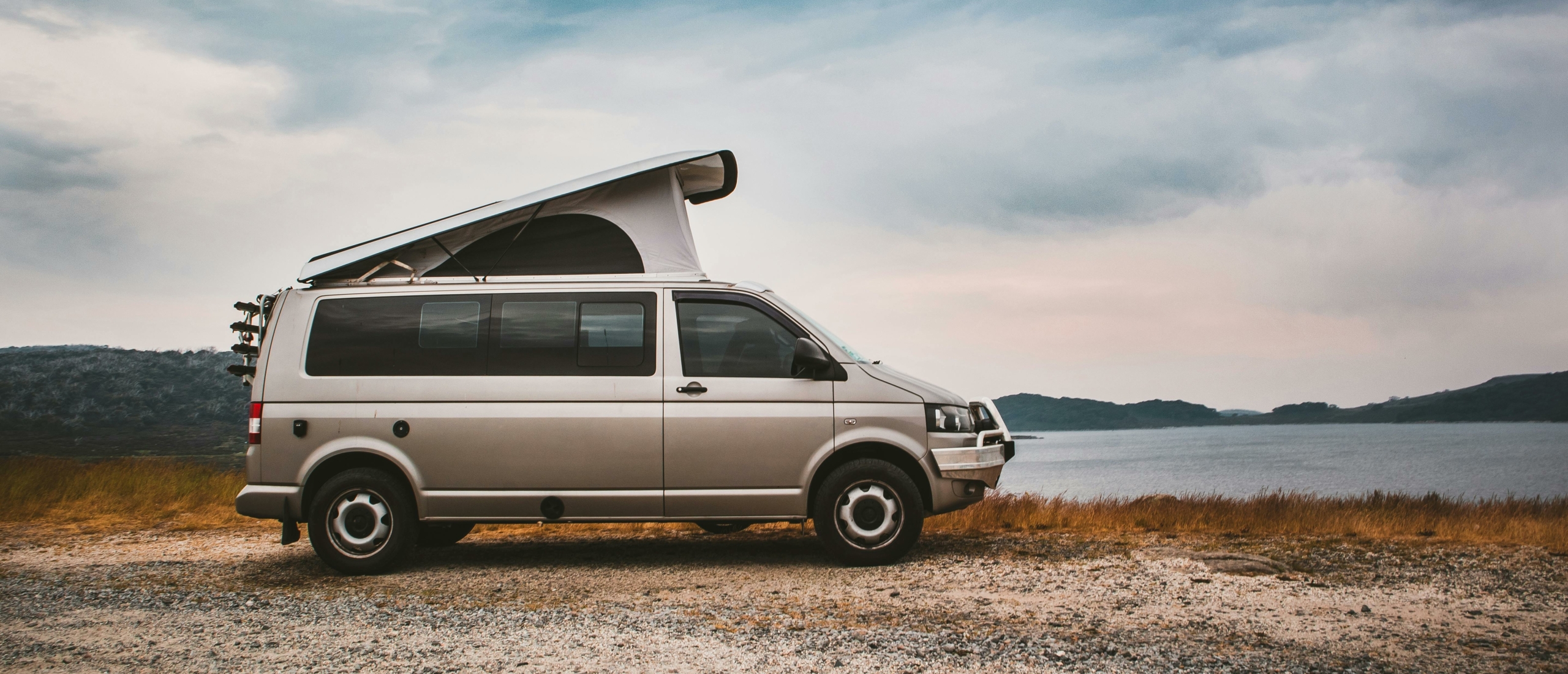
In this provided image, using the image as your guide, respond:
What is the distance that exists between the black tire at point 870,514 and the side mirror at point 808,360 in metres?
0.72

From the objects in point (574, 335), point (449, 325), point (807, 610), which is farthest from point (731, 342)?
point (807, 610)

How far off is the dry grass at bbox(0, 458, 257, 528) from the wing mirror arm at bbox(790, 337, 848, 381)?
7629 mm

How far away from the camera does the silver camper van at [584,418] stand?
695cm

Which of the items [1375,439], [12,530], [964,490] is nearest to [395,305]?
[964,490]

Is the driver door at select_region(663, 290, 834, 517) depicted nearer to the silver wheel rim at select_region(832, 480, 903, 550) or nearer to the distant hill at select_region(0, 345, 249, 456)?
the silver wheel rim at select_region(832, 480, 903, 550)

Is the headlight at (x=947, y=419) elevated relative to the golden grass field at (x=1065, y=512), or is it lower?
elevated

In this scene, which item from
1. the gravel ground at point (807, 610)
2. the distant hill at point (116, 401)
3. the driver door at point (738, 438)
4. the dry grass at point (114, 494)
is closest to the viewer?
the gravel ground at point (807, 610)

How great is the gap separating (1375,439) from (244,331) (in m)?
150

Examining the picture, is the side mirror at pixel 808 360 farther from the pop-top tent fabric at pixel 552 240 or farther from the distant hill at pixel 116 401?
Result: the distant hill at pixel 116 401

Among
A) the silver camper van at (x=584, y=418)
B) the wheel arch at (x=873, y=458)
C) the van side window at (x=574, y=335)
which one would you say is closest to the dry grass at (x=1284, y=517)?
the wheel arch at (x=873, y=458)

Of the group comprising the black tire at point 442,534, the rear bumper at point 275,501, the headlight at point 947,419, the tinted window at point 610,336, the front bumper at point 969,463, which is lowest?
the black tire at point 442,534

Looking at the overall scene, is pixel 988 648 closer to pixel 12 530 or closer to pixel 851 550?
pixel 851 550

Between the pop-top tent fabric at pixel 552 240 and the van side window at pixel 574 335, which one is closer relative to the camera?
the van side window at pixel 574 335

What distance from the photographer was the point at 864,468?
6957 millimetres
